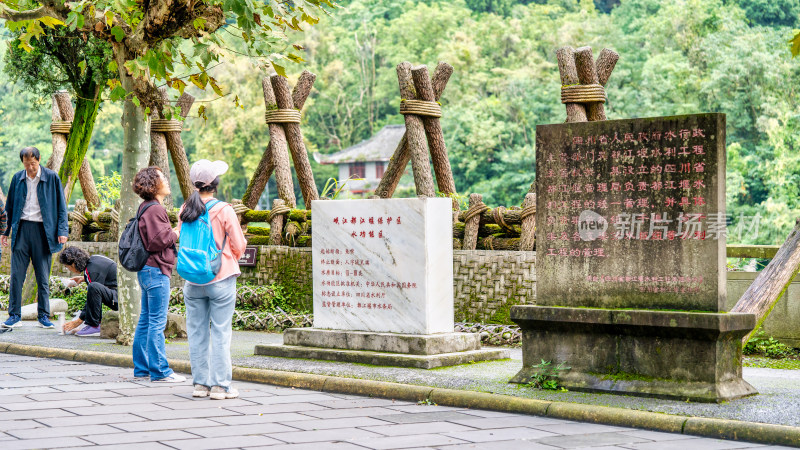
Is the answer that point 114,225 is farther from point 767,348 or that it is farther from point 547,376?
point 767,348

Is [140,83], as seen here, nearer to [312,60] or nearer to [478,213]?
[478,213]

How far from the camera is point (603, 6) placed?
187ft

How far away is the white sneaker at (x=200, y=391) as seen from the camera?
23.9 ft

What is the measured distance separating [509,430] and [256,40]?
187 inches

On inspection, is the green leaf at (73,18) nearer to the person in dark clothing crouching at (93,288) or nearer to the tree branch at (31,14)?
the tree branch at (31,14)

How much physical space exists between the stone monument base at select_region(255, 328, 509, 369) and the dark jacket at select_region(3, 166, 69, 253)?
338 centimetres

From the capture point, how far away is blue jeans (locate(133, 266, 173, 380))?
315 inches

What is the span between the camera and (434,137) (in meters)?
11.9

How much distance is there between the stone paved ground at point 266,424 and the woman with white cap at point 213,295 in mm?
196

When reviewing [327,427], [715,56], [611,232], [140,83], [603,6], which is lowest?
[327,427]

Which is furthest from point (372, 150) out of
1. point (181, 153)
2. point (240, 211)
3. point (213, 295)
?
point (213, 295)

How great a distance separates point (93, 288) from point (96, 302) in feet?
0.78

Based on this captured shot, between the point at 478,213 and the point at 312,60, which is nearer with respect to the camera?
the point at 478,213

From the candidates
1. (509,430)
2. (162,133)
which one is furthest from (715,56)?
(509,430)
